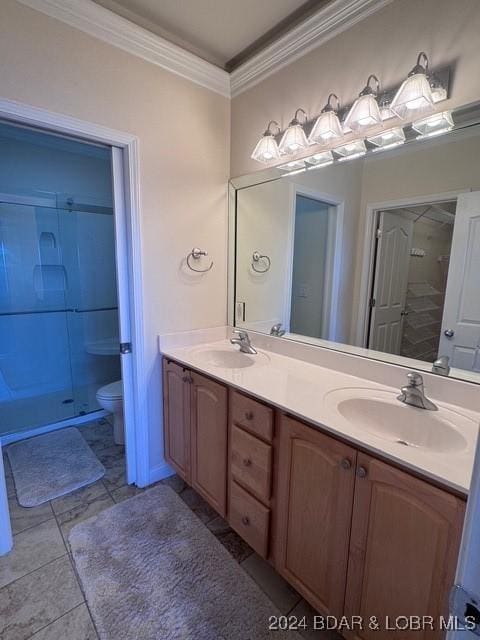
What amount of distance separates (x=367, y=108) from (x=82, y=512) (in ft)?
8.09

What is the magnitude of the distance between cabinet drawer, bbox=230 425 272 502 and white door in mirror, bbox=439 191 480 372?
867 millimetres

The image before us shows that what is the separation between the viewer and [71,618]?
47.1 inches

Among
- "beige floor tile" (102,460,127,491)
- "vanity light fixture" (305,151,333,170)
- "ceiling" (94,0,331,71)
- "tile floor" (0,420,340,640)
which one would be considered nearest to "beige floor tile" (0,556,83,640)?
"tile floor" (0,420,340,640)

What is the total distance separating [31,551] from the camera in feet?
4.86

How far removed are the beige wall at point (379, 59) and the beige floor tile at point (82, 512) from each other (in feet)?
7.26

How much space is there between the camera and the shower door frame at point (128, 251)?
4.68ft

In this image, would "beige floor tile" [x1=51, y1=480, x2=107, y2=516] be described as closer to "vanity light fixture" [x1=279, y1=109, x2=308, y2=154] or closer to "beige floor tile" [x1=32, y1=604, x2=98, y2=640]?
"beige floor tile" [x1=32, y1=604, x2=98, y2=640]

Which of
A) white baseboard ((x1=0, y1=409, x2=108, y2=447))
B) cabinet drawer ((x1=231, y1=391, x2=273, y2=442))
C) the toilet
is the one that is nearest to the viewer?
cabinet drawer ((x1=231, y1=391, x2=273, y2=442))

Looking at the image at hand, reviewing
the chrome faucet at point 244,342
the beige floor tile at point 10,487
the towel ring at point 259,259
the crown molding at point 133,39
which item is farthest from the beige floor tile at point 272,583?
the crown molding at point 133,39

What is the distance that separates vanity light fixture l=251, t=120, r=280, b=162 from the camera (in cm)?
169

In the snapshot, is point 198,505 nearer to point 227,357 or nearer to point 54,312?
point 227,357

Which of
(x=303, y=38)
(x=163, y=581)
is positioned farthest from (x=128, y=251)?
(x=163, y=581)

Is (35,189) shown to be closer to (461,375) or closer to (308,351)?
(308,351)

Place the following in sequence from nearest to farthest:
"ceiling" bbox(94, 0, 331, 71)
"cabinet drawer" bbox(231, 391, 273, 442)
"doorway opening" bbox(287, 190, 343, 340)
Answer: "cabinet drawer" bbox(231, 391, 273, 442) < "ceiling" bbox(94, 0, 331, 71) < "doorway opening" bbox(287, 190, 343, 340)
